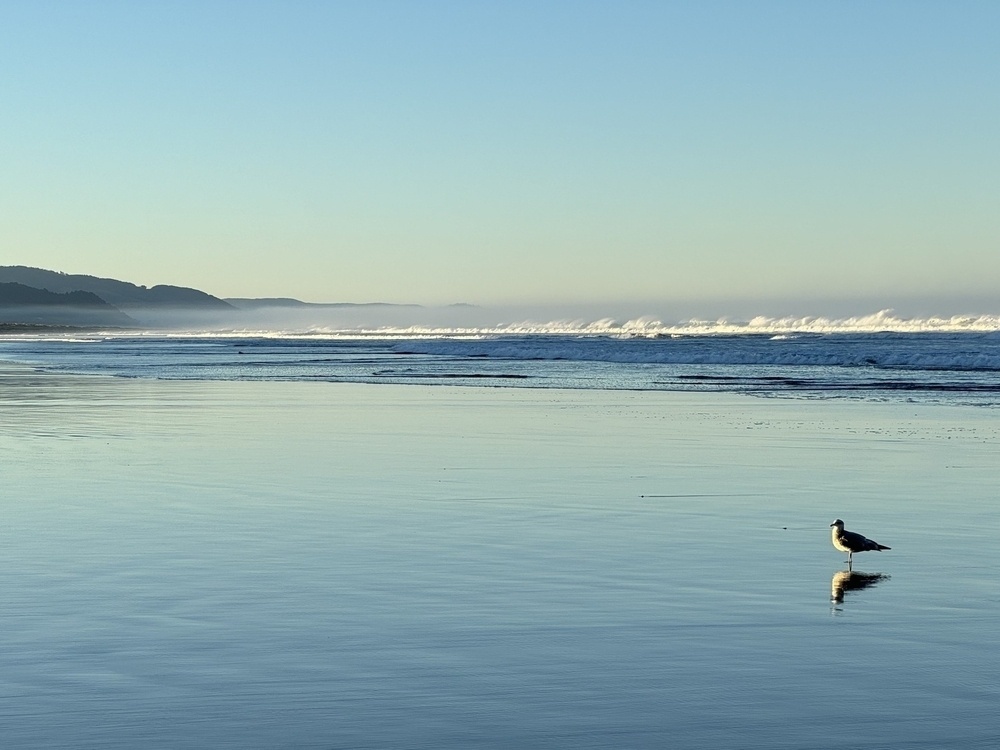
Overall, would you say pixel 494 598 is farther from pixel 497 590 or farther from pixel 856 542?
pixel 856 542

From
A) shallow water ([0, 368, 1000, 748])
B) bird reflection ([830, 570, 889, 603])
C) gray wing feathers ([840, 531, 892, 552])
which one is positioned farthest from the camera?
gray wing feathers ([840, 531, 892, 552])

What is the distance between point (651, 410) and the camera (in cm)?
2689

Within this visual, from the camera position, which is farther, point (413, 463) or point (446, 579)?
point (413, 463)

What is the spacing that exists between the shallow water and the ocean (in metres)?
0.03

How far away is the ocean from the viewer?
239 inches

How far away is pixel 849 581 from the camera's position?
9.28 meters

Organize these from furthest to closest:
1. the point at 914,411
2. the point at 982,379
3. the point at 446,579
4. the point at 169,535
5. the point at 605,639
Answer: the point at 982,379, the point at 914,411, the point at 169,535, the point at 446,579, the point at 605,639

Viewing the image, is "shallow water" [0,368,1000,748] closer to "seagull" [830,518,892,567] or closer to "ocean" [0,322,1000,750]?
"ocean" [0,322,1000,750]

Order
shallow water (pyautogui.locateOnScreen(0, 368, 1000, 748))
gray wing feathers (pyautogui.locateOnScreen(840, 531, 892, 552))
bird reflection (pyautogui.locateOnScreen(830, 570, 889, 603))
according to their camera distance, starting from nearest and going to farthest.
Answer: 1. shallow water (pyautogui.locateOnScreen(0, 368, 1000, 748))
2. bird reflection (pyautogui.locateOnScreen(830, 570, 889, 603))
3. gray wing feathers (pyautogui.locateOnScreen(840, 531, 892, 552))

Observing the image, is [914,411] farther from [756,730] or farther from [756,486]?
[756,730]

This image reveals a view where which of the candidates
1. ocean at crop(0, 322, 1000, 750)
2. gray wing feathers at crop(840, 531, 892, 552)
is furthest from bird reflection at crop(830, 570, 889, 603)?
gray wing feathers at crop(840, 531, 892, 552)

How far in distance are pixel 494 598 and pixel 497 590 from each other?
0.82 feet

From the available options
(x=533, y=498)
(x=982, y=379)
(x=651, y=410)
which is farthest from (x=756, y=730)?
(x=982, y=379)

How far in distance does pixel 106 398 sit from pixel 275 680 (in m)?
25.8
